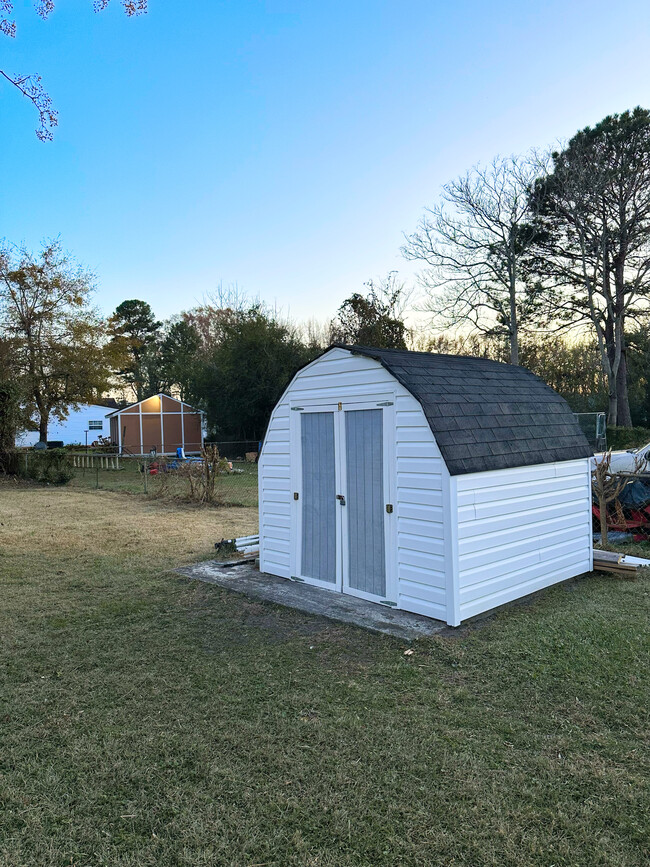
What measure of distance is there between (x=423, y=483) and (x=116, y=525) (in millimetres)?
7449

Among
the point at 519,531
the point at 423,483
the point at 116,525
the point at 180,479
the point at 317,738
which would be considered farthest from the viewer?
the point at 180,479

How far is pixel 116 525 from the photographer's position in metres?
10.4

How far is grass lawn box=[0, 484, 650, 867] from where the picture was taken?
7.48ft

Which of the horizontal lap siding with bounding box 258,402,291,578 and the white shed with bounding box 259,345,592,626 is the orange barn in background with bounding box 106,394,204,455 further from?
the white shed with bounding box 259,345,592,626

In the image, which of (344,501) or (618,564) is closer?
(344,501)

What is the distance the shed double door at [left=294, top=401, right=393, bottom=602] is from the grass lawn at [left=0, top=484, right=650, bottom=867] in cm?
74

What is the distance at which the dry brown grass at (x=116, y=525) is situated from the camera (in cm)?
843

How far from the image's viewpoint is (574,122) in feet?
73.8

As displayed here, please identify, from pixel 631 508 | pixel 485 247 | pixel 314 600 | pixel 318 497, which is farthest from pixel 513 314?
pixel 314 600

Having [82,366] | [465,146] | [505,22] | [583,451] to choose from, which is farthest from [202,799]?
[82,366]

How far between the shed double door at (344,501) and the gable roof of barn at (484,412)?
1.82 feet

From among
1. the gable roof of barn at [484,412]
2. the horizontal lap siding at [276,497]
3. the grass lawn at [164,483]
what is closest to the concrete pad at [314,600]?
the horizontal lap siding at [276,497]

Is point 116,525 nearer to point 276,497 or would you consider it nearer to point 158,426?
point 276,497

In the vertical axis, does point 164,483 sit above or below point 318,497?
below
